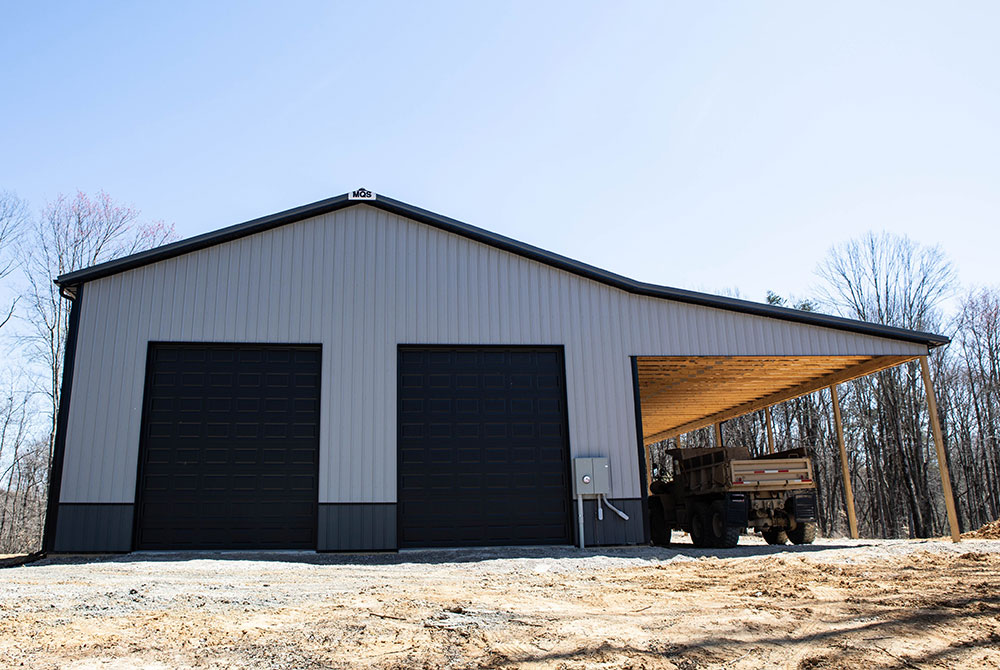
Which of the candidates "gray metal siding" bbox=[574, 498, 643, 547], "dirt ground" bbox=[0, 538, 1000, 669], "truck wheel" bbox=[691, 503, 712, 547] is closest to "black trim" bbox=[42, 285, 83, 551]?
"dirt ground" bbox=[0, 538, 1000, 669]

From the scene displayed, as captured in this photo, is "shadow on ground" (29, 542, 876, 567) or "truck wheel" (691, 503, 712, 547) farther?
"truck wheel" (691, 503, 712, 547)

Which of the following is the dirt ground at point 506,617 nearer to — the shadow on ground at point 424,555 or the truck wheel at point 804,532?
the shadow on ground at point 424,555

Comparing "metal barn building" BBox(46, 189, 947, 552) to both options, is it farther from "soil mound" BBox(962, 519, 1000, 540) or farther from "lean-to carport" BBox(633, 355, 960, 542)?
"soil mound" BBox(962, 519, 1000, 540)

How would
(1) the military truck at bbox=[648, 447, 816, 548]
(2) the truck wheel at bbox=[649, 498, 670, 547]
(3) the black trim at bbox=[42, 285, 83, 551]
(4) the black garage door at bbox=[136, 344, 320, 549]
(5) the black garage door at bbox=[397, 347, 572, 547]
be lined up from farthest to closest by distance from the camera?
(2) the truck wheel at bbox=[649, 498, 670, 547]
(1) the military truck at bbox=[648, 447, 816, 548]
(5) the black garage door at bbox=[397, 347, 572, 547]
(4) the black garage door at bbox=[136, 344, 320, 549]
(3) the black trim at bbox=[42, 285, 83, 551]

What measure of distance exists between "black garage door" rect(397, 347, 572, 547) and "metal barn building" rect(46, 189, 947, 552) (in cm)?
4

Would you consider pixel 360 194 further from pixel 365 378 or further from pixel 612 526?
pixel 612 526

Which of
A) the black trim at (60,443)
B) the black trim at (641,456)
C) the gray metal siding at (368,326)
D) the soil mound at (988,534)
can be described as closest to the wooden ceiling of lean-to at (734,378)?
the black trim at (641,456)

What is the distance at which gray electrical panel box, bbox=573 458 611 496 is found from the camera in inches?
553

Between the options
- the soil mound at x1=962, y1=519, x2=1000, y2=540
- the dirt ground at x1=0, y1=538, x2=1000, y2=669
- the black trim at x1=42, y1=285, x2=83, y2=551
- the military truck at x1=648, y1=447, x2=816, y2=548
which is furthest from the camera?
the soil mound at x1=962, y1=519, x2=1000, y2=540

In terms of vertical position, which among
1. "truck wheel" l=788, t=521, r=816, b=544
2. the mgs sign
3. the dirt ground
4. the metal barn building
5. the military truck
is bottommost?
the dirt ground

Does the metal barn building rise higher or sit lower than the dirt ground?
higher

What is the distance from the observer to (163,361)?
14117mm

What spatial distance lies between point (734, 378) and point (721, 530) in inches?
182

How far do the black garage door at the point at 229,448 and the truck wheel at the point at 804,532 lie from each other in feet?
31.0
